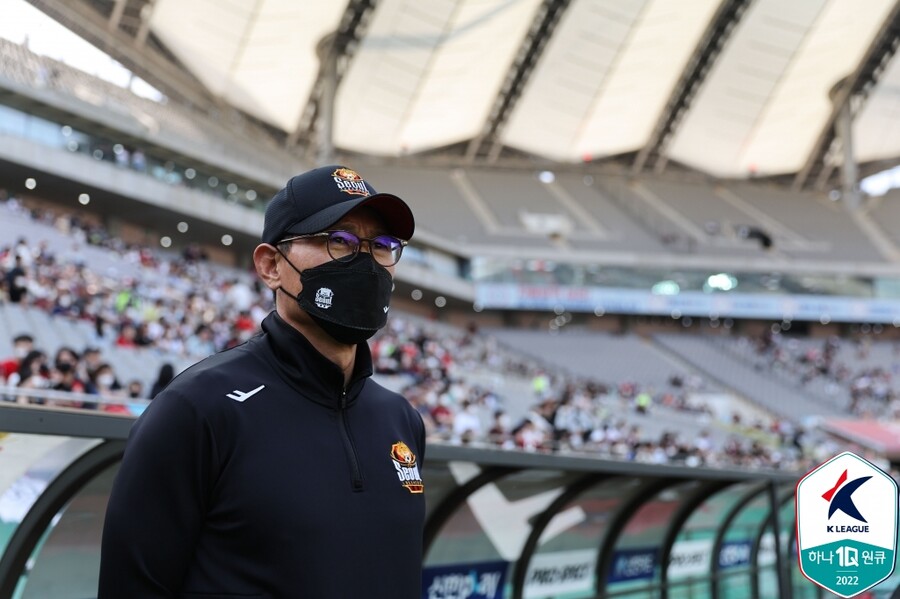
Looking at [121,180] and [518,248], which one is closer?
[121,180]

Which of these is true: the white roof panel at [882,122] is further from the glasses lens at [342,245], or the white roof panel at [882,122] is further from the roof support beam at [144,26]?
the glasses lens at [342,245]

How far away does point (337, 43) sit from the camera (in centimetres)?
4300

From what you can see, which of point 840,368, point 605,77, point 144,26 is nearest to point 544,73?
point 605,77

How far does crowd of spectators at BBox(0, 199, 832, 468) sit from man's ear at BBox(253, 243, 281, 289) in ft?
6.34

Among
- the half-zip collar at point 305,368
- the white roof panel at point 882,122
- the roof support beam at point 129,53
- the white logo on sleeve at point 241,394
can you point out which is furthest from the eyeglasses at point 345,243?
the white roof panel at point 882,122

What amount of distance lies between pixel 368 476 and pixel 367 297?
0.39m

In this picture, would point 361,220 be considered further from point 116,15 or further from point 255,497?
point 116,15

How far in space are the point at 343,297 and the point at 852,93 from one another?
5844 cm

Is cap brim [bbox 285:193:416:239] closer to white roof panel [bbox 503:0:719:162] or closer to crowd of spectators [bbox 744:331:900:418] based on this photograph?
crowd of spectators [bbox 744:331:900:418]

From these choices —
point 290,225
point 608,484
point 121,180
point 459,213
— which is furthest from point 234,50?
point 290,225

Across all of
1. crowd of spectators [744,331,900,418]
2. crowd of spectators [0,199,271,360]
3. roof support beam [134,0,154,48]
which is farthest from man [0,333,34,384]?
roof support beam [134,0,154,48]

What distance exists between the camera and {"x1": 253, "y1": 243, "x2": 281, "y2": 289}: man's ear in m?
2.22

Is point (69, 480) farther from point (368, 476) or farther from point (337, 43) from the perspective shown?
point (337, 43)

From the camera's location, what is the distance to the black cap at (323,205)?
6.94ft
